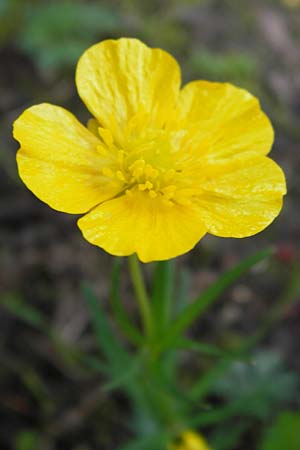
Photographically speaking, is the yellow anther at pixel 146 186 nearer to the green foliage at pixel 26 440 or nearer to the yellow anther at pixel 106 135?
the yellow anther at pixel 106 135

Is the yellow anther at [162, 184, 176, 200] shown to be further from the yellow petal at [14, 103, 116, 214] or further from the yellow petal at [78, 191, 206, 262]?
the yellow petal at [14, 103, 116, 214]

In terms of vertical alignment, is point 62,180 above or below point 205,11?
below

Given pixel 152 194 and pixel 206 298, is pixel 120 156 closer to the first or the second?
pixel 152 194

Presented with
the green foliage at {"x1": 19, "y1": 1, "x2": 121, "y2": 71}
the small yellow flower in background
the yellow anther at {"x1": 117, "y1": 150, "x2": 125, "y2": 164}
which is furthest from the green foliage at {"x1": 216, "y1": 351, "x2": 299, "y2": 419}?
the green foliage at {"x1": 19, "y1": 1, "x2": 121, "y2": 71}

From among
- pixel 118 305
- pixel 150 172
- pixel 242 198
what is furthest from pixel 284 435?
pixel 150 172

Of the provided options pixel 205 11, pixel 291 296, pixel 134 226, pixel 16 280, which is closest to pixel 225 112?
pixel 134 226

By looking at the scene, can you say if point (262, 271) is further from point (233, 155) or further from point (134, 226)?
point (134, 226)
